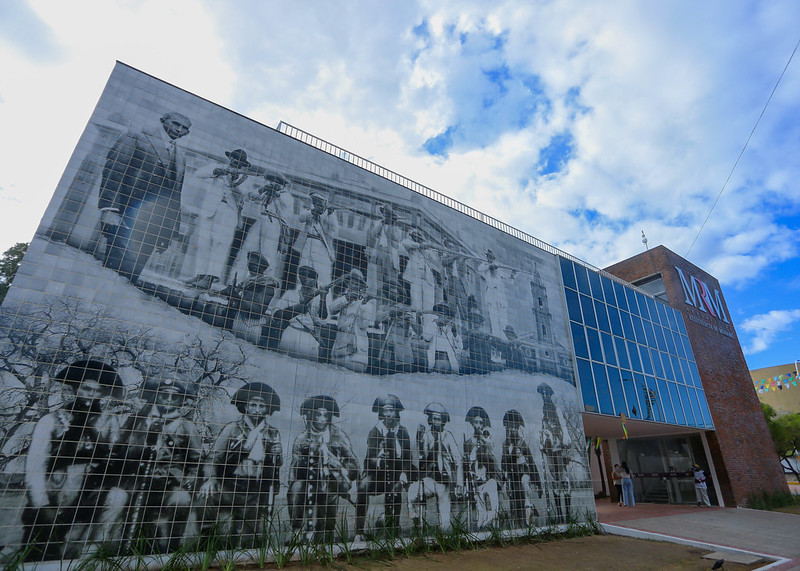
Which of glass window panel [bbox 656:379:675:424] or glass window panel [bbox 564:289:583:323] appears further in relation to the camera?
Answer: glass window panel [bbox 656:379:675:424]

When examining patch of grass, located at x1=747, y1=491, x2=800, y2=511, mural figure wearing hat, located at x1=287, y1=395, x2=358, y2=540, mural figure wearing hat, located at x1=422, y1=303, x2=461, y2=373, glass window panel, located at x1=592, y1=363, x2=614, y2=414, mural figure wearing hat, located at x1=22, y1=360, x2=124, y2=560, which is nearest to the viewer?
mural figure wearing hat, located at x1=22, y1=360, x2=124, y2=560

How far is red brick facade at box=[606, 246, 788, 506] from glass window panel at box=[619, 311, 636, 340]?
5593mm

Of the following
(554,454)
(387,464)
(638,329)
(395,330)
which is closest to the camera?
(387,464)

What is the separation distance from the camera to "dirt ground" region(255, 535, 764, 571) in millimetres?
7348

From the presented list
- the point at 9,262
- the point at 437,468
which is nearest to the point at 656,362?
the point at 437,468

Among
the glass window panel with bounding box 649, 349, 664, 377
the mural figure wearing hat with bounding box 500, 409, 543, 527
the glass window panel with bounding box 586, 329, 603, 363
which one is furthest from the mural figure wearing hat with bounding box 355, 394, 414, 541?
the glass window panel with bounding box 649, 349, 664, 377

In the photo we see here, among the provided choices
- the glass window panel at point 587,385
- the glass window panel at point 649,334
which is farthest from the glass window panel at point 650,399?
the glass window panel at point 587,385

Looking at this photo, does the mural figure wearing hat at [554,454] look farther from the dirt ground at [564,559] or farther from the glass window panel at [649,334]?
the glass window panel at [649,334]

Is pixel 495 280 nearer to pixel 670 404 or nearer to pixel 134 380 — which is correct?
pixel 134 380

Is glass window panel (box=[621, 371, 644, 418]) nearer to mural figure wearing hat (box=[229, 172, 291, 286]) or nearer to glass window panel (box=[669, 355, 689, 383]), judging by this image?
glass window panel (box=[669, 355, 689, 383])

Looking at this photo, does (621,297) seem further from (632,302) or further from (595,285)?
(595,285)

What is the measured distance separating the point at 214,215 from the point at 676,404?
65.0 ft

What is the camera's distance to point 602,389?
14656mm

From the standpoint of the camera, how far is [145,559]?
228 inches
